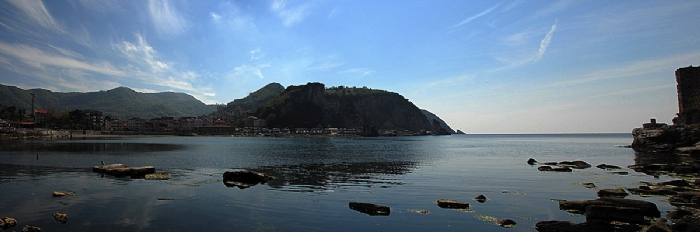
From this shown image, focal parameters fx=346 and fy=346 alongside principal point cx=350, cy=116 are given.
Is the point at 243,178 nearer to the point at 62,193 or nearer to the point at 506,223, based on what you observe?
the point at 62,193

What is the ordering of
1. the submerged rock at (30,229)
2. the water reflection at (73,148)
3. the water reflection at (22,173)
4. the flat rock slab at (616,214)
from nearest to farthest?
1. the submerged rock at (30,229)
2. the flat rock slab at (616,214)
3. the water reflection at (22,173)
4. the water reflection at (73,148)

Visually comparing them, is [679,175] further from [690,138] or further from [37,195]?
[37,195]

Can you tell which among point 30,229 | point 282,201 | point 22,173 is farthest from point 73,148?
point 282,201

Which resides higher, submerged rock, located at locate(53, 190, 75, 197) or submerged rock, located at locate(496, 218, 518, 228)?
submerged rock, located at locate(53, 190, 75, 197)

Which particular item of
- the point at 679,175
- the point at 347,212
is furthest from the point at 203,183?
the point at 679,175

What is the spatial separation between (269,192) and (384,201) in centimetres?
861

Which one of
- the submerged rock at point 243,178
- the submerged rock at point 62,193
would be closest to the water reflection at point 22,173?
the submerged rock at point 62,193

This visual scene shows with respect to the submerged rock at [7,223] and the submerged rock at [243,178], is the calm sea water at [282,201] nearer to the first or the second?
the submerged rock at [7,223]

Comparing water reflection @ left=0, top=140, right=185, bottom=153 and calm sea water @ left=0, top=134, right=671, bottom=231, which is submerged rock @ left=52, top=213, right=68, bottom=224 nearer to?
calm sea water @ left=0, top=134, right=671, bottom=231

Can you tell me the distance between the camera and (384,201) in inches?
887

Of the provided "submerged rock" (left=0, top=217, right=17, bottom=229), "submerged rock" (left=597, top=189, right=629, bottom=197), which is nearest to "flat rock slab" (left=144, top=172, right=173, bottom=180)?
"submerged rock" (left=0, top=217, right=17, bottom=229)

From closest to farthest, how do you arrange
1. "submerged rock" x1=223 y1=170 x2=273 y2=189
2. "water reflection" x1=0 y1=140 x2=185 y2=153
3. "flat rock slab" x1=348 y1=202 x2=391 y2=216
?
"flat rock slab" x1=348 y1=202 x2=391 y2=216 < "submerged rock" x1=223 y1=170 x2=273 y2=189 < "water reflection" x1=0 y1=140 x2=185 y2=153

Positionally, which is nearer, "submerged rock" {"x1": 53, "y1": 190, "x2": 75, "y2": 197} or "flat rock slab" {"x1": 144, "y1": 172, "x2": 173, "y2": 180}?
"submerged rock" {"x1": 53, "y1": 190, "x2": 75, "y2": 197}

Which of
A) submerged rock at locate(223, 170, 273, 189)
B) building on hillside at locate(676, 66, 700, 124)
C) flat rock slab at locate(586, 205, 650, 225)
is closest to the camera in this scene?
flat rock slab at locate(586, 205, 650, 225)
